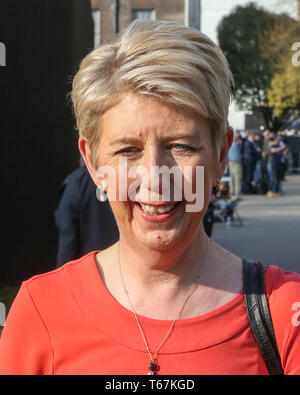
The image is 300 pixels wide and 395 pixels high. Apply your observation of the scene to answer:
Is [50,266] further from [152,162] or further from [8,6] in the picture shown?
[152,162]

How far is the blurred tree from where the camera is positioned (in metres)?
56.1

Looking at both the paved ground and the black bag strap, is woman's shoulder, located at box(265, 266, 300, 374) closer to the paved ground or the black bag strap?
the black bag strap

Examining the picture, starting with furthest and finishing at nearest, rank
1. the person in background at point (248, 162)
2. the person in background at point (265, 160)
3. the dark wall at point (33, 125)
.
→ the person in background at point (265, 160) < the person in background at point (248, 162) < the dark wall at point (33, 125)

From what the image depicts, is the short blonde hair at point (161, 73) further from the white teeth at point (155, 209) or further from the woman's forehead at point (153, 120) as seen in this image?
the white teeth at point (155, 209)

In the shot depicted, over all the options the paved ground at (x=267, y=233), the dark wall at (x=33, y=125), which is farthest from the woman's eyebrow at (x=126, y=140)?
the paved ground at (x=267, y=233)

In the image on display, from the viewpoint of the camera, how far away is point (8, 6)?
837cm

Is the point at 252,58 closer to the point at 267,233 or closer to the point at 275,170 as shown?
the point at 275,170

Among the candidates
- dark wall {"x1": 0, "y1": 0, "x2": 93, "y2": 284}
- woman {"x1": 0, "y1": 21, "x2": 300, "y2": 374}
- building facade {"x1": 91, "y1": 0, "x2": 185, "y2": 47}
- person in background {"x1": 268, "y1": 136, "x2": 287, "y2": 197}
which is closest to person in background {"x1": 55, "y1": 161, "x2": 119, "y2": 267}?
woman {"x1": 0, "y1": 21, "x2": 300, "y2": 374}

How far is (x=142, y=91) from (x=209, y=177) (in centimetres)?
26

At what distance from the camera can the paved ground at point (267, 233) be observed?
38.4 feet

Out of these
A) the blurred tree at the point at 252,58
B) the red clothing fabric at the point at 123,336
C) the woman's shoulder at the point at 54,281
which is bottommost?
the red clothing fabric at the point at 123,336
